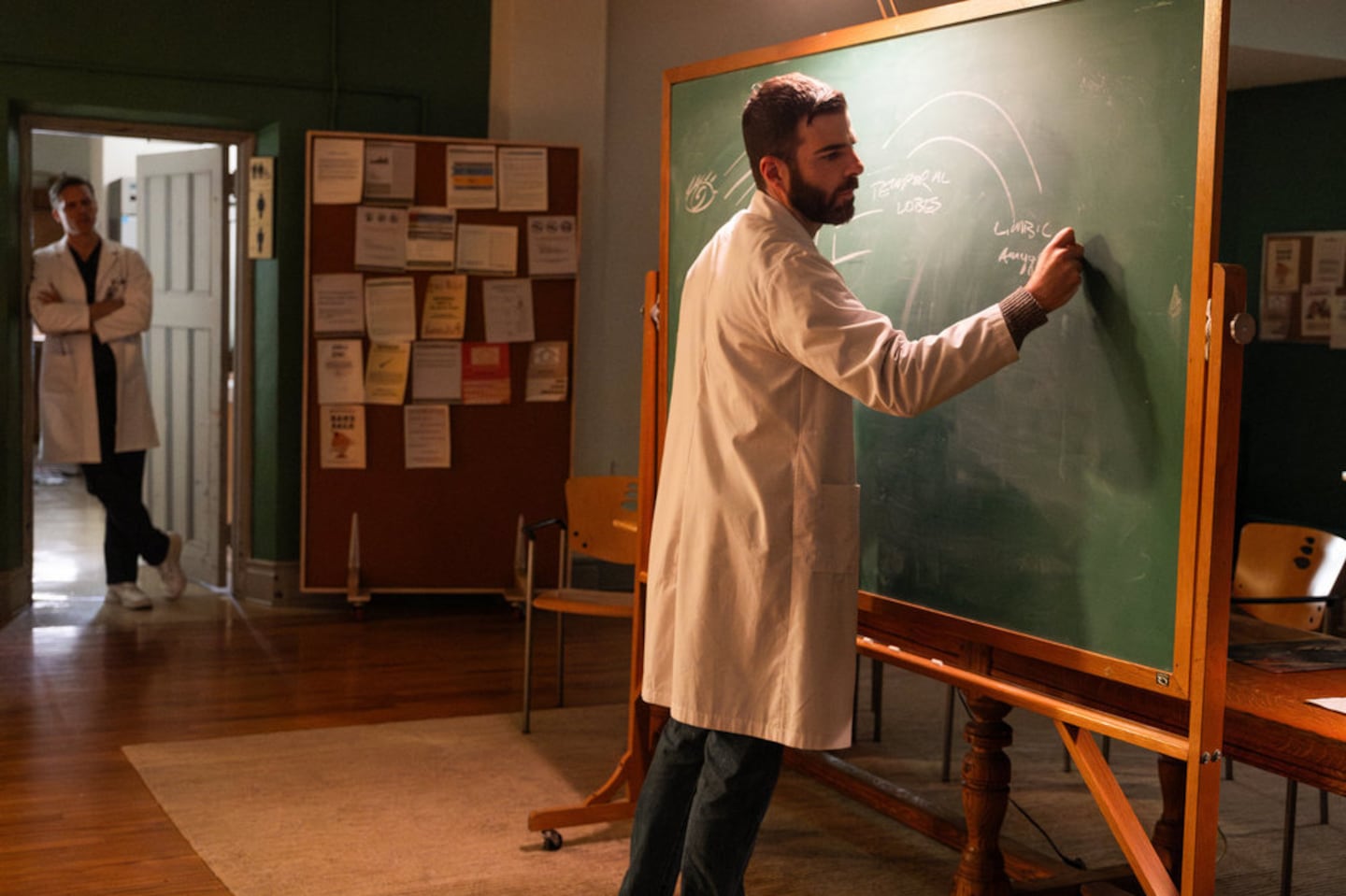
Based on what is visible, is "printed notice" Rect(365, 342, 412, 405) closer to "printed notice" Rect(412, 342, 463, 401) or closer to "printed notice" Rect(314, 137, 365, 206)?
"printed notice" Rect(412, 342, 463, 401)

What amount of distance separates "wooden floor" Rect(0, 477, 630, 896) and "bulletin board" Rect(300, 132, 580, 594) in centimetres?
35

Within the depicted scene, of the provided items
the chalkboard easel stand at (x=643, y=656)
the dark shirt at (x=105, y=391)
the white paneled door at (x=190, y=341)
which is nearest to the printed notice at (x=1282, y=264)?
the chalkboard easel stand at (x=643, y=656)

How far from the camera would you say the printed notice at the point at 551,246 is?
5980mm

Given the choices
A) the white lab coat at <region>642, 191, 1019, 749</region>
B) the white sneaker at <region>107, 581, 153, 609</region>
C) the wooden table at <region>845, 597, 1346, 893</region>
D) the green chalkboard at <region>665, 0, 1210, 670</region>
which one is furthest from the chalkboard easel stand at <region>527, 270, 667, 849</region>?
the white sneaker at <region>107, 581, 153, 609</region>

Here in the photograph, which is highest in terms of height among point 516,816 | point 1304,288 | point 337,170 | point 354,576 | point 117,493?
point 337,170

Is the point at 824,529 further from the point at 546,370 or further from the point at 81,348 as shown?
the point at 81,348

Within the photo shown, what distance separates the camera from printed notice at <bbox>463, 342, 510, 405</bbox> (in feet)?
19.6

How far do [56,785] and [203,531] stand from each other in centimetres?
284

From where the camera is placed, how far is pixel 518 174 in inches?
234

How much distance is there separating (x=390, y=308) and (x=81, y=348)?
1.25 m

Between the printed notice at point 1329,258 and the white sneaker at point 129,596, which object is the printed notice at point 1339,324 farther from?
the white sneaker at point 129,596

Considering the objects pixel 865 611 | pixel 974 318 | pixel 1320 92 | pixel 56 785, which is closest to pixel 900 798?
pixel 865 611

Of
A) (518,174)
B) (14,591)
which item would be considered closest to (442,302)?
(518,174)

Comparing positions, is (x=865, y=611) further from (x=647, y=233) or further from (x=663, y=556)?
(x=647, y=233)
